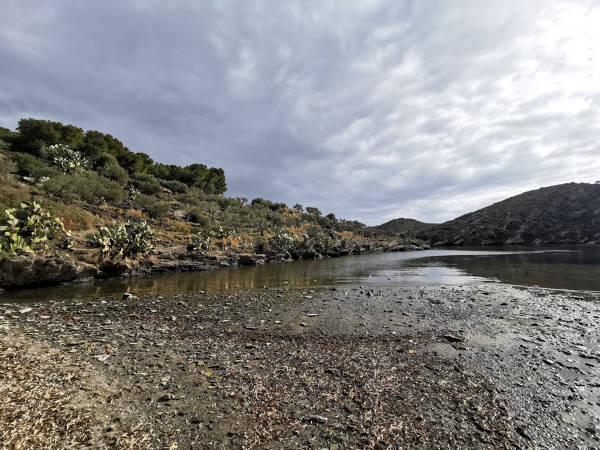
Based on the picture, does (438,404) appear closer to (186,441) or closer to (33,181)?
(186,441)

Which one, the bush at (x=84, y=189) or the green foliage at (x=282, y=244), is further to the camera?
the green foliage at (x=282, y=244)

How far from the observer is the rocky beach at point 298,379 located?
4.02m

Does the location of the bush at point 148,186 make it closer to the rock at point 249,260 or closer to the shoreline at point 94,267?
the shoreline at point 94,267

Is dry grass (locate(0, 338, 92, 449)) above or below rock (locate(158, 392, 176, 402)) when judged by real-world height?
above

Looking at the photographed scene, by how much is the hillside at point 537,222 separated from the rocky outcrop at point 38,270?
142611 millimetres

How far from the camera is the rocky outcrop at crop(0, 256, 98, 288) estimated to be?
16.0 meters

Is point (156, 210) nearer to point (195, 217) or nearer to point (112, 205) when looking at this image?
point (112, 205)

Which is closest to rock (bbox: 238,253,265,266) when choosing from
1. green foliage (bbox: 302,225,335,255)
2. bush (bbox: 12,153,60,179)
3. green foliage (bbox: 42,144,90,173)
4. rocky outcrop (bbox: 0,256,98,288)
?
green foliage (bbox: 302,225,335,255)

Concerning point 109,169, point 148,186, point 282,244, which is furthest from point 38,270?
point 148,186

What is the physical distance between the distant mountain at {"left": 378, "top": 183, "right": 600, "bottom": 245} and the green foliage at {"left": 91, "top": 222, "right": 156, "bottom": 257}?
136294mm

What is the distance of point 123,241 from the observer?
83.5 ft

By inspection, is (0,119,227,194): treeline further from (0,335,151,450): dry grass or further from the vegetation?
(0,335,151,450): dry grass

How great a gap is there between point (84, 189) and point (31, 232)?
23131 millimetres

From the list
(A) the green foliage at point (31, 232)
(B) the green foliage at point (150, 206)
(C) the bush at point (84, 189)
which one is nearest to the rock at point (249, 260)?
(A) the green foliage at point (31, 232)
